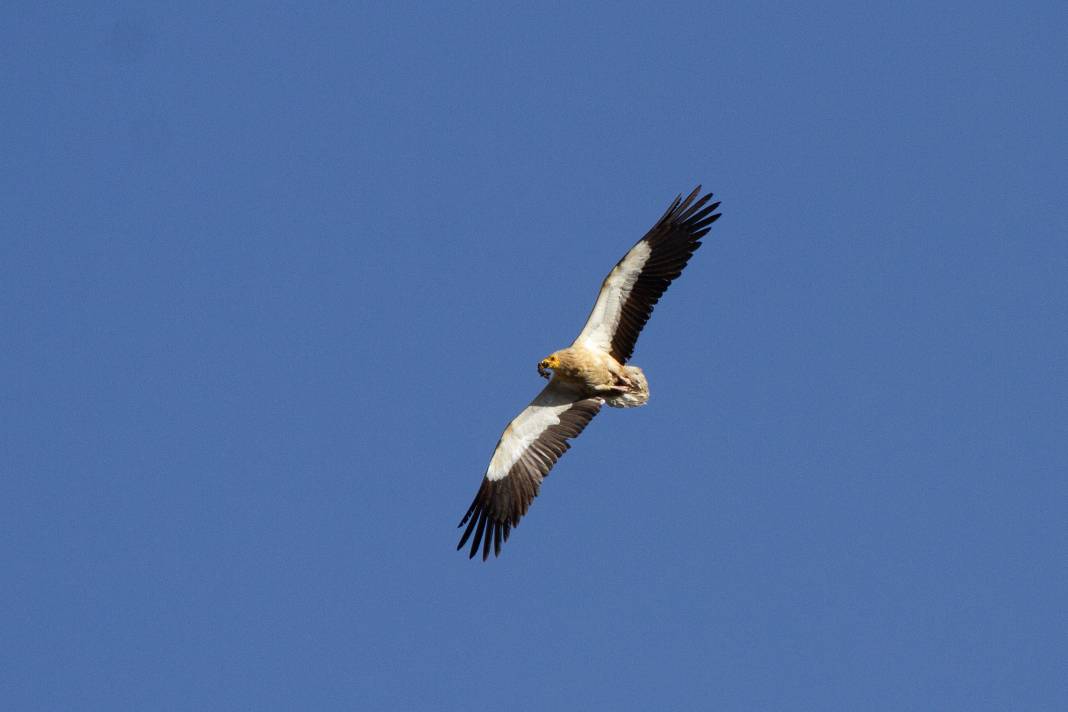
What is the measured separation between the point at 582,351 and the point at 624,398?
0.78 meters

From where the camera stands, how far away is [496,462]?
47.6 ft

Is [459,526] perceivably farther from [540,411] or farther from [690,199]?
[690,199]

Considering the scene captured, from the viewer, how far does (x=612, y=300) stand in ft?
46.4

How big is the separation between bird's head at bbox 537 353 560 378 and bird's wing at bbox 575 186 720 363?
1.11 feet

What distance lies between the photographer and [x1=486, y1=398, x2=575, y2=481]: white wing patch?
47.5 ft

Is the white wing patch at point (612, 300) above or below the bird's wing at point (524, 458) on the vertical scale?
above

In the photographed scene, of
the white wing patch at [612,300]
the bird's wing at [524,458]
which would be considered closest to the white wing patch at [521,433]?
the bird's wing at [524,458]

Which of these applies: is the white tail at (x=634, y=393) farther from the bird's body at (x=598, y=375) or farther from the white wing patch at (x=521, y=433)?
the white wing patch at (x=521, y=433)

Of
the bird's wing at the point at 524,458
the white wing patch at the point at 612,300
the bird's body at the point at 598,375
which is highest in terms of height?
the white wing patch at the point at 612,300

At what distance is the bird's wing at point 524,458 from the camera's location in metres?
14.3

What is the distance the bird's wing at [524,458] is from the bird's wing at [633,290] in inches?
28.3

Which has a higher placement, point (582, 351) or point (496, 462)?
point (582, 351)

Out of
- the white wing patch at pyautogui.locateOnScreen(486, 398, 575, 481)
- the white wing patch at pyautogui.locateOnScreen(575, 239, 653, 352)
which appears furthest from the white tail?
the white wing patch at pyautogui.locateOnScreen(486, 398, 575, 481)

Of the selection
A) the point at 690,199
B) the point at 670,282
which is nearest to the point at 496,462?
the point at 670,282
